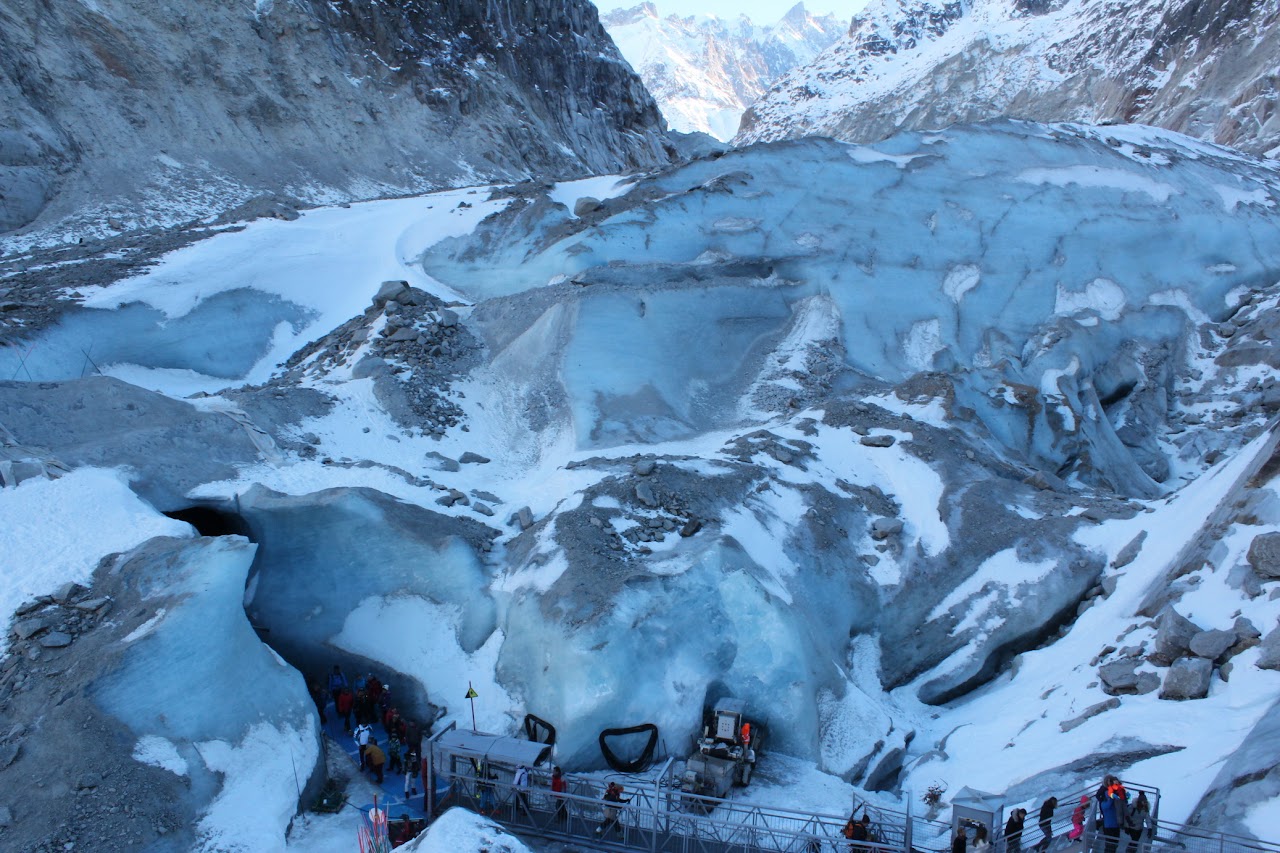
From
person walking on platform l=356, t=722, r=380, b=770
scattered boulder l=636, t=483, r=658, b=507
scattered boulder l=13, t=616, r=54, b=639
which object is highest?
scattered boulder l=636, t=483, r=658, b=507

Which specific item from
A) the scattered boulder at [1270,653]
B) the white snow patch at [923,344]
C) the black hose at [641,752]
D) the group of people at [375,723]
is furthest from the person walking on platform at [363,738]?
the white snow patch at [923,344]

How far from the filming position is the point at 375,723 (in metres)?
14.9

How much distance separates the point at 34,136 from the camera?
35.5 m

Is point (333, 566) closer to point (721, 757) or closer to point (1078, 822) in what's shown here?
point (721, 757)

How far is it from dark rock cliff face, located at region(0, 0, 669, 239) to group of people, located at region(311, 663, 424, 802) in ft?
81.2

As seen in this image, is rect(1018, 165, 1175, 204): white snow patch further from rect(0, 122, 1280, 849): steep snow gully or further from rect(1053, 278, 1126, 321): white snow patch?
rect(1053, 278, 1126, 321): white snow patch

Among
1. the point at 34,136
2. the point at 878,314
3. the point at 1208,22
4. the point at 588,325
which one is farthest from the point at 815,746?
the point at 1208,22

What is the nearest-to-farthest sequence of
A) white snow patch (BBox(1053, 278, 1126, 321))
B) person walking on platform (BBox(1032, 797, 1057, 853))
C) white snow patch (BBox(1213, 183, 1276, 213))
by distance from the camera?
person walking on platform (BBox(1032, 797, 1057, 853)) → white snow patch (BBox(1053, 278, 1126, 321)) → white snow patch (BBox(1213, 183, 1276, 213))

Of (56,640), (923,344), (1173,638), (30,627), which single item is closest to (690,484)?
(1173,638)

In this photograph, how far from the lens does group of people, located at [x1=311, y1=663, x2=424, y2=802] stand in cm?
1355

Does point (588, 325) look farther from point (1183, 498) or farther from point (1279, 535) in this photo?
point (1279, 535)

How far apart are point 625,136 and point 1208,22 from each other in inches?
1407

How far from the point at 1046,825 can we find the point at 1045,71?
77487mm

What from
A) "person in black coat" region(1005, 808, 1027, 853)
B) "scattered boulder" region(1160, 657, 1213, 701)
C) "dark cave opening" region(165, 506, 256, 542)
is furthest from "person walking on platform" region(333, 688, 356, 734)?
"scattered boulder" region(1160, 657, 1213, 701)
